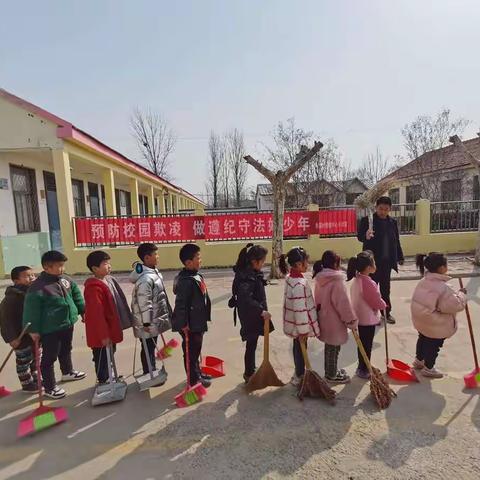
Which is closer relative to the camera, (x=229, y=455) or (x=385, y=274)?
(x=229, y=455)

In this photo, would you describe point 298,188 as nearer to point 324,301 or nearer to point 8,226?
point 8,226

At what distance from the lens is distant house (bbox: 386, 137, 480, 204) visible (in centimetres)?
1639

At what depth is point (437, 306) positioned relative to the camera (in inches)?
115

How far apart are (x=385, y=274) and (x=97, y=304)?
3.47 meters

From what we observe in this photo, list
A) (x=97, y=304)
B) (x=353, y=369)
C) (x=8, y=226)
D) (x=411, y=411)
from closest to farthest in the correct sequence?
(x=411, y=411)
(x=97, y=304)
(x=353, y=369)
(x=8, y=226)

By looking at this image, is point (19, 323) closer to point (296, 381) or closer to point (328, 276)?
point (296, 381)

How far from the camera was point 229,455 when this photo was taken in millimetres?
Answer: 2178

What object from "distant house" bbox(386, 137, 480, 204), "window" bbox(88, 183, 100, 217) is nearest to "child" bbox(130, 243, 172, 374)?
"window" bbox(88, 183, 100, 217)

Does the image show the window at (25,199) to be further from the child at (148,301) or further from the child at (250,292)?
the child at (250,292)

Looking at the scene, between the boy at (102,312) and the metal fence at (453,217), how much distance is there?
954 cm

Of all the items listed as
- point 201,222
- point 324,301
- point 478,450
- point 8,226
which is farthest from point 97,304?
A: point 8,226

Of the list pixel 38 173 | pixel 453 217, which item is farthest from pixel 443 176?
pixel 38 173

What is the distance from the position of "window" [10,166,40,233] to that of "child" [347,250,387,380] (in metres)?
9.24

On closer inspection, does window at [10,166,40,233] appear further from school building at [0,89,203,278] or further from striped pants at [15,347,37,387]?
striped pants at [15,347,37,387]
